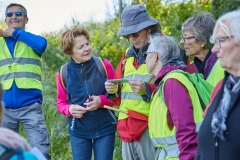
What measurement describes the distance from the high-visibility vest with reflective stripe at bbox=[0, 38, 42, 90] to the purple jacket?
96.9 inches

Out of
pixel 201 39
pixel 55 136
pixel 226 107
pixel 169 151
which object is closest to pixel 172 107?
pixel 169 151

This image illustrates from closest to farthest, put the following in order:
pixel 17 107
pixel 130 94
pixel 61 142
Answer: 1. pixel 130 94
2. pixel 17 107
3. pixel 61 142

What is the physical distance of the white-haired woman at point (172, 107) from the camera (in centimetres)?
324

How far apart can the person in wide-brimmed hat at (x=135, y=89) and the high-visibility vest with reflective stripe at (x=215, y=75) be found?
689mm

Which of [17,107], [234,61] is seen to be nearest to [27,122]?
[17,107]

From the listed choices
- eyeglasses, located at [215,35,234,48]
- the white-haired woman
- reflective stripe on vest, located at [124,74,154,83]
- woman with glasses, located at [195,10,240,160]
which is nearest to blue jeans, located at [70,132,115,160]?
reflective stripe on vest, located at [124,74,154,83]

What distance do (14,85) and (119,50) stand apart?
4.42 meters

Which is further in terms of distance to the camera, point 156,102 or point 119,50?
point 119,50

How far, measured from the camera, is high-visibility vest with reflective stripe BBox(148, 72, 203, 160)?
330 cm

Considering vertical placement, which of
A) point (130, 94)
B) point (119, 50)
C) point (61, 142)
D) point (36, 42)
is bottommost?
point (61, 142)

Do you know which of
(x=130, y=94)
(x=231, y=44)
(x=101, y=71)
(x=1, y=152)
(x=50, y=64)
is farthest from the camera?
(x=50, y=64)

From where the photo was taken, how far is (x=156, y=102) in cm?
353

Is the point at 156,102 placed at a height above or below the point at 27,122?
above

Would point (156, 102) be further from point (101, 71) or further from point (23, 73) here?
point (23, 73)
